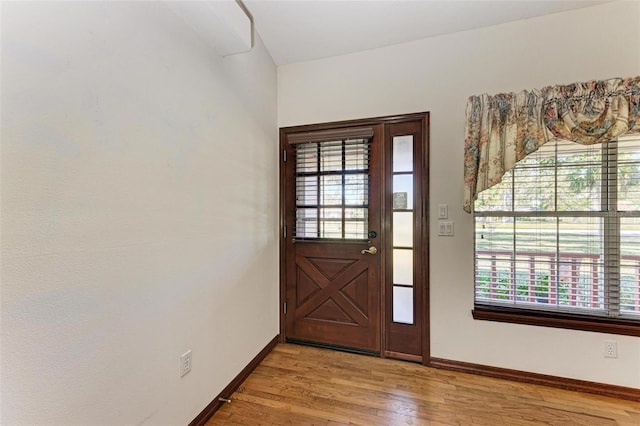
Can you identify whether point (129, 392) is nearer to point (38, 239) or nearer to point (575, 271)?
point (38, 239)

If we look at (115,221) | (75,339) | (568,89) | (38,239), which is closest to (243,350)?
(75,339)

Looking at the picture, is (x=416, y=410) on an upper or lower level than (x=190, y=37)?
lower

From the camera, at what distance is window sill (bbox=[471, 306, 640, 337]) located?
6.10 feet

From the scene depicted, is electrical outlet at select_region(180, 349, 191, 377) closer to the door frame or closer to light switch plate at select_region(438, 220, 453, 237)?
the door frame

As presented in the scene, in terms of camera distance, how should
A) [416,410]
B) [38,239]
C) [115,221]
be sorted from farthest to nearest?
[416,410]
[115,221]
[38,239]

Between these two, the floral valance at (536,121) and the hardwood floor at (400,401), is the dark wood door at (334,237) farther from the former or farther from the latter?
the floral valance at (536,121)

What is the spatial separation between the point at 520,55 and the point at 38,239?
123 inches

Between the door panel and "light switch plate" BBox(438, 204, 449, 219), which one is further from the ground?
"light switch plate" BBox(438, 204, 449, 219)

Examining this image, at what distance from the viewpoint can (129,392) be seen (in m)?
1.21

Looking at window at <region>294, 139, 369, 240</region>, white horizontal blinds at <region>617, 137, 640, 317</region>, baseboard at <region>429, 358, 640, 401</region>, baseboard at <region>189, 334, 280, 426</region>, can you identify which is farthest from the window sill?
baseboard at <region>189, 334, 280, 426</region>

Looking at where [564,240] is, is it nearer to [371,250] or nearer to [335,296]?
[371,250]

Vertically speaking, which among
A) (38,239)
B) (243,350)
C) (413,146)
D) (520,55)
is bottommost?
(243,350)

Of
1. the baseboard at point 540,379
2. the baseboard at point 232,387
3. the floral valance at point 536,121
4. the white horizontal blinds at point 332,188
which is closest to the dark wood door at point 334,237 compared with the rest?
the white horizontal blinds at point 332,188

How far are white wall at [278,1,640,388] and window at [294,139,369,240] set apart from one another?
324 mm
